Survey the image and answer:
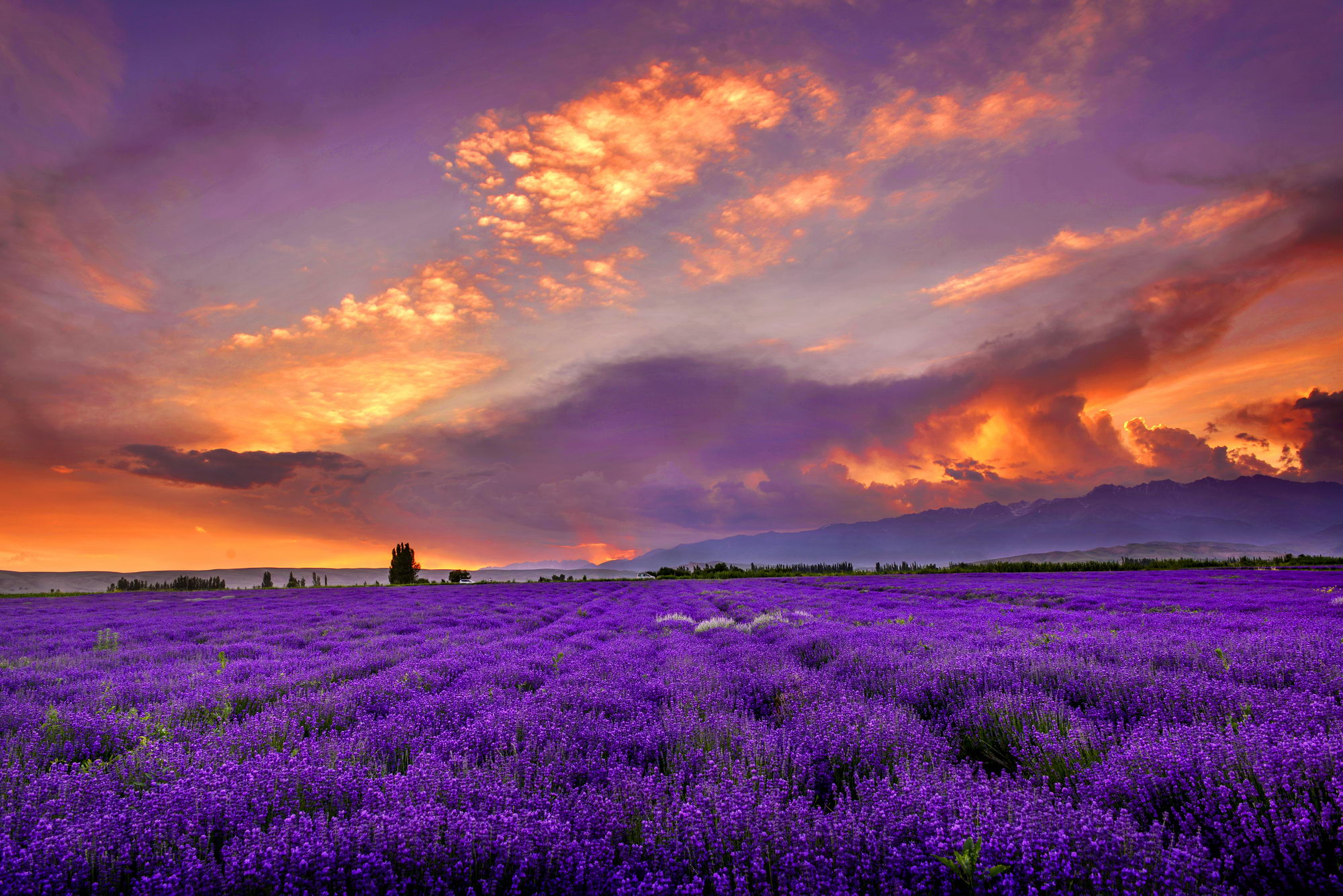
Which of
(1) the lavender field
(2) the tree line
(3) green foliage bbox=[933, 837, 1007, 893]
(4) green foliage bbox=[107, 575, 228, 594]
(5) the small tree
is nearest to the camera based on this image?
(3) green foliage bbox=[933, 837, 1007, 893]

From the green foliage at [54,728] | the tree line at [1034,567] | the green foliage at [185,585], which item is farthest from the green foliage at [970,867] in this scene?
the green foliage at [185,585]

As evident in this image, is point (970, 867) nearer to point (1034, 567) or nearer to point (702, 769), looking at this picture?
point (702, 769)

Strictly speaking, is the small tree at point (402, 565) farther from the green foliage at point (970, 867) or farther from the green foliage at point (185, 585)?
the green foliage at point (970, 867)

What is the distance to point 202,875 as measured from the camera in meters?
1.83

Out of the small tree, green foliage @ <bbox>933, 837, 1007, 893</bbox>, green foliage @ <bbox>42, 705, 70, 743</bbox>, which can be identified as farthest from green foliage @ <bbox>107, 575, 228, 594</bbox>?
green foliage @ <bbox>933, 837, 1007, 893</bbox>

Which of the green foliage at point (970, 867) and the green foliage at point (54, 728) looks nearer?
the green foliage at point (970, 867)

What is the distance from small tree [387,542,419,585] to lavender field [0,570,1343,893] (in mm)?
63594

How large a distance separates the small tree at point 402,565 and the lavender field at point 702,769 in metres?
63.6

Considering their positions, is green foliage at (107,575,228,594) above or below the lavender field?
below

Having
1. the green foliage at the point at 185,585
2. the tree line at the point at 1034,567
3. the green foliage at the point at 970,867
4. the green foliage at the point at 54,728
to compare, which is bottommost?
the tree line at the point at 1034,567

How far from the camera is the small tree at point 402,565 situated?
2569 inches

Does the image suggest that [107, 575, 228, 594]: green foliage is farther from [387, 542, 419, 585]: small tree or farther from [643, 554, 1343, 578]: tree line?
[643, 554, 1343, 578]: tree line

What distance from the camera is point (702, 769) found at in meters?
2.88

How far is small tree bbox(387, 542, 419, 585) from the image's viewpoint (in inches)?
2569
